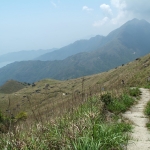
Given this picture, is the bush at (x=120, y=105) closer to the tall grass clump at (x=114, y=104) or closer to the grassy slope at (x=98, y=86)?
the tall grass clump at (x=114, y=104)

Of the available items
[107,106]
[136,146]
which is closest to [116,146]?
[136,146]

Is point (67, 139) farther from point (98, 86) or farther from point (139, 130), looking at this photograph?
point (98, 86)

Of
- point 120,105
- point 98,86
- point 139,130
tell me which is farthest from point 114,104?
point 98,86

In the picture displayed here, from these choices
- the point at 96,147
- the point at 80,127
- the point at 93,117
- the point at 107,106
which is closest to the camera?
the point at 96,147

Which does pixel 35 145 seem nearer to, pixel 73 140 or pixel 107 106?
pixel 73 140

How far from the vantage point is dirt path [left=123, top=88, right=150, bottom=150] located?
646cm

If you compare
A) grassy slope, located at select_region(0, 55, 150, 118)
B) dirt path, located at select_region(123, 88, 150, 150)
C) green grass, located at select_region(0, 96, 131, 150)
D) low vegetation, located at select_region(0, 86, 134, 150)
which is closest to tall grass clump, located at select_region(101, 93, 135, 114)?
dirt path, located at select_region(123, 88, 150, 150)

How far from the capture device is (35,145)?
5551 millimetres

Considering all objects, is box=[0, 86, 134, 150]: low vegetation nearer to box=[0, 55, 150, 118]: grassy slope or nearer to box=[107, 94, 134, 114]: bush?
box=[0, 55, 150, 118]: grassy slope

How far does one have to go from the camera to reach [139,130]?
8031mm

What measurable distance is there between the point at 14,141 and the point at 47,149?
0.94m

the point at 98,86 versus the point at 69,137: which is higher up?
the point at 98,86

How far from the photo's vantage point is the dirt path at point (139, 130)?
6465 mm

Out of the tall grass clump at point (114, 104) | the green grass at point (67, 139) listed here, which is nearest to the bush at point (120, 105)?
the tall grass clump at point (114, 104)
